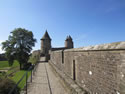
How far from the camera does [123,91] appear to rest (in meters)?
2.22

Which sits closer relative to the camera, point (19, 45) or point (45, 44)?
point (19, 45)

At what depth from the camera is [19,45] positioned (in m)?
24.1

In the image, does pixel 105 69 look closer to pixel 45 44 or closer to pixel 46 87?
pixel 46 87

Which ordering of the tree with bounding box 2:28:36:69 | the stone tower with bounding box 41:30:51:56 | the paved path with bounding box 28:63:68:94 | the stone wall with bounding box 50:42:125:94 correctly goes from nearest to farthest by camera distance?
1. the stone wall with bounding box 50:42:125:94
2. the paved path with bounding box 28:63:68:94
3. the tree with bounding box 2:28:36:69
4. the stone tower with bounding box 41:30:51:56

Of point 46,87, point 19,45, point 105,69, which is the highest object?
point 19,45

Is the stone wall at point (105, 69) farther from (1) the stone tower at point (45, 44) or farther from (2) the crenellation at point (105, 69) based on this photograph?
(1) the stone tower at point (45, 44)

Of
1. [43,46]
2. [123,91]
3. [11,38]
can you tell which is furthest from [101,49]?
[43,46]

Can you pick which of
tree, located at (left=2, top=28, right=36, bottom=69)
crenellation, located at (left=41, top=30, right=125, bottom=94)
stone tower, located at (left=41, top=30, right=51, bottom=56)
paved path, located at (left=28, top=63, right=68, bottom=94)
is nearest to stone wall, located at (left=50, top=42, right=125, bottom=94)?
crenellation, located at (left=41, top=30, right=125, bottom=94)

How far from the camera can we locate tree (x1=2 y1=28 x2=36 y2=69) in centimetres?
2280

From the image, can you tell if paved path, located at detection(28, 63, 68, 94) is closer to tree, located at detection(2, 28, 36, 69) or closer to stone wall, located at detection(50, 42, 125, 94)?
stone wall, located at detection(50, 42, 125, 94)

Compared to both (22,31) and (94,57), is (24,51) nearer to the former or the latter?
(22,31)

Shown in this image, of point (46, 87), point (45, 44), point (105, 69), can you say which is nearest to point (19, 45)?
point (45, 44)

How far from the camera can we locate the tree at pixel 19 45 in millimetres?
22797

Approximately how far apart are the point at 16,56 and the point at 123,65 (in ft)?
81.8
